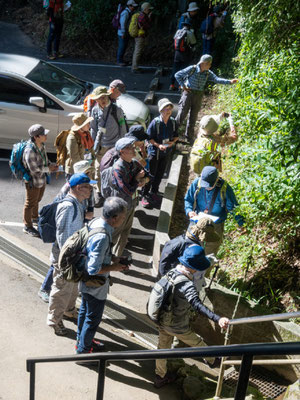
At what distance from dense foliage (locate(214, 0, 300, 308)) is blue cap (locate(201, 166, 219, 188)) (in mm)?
596

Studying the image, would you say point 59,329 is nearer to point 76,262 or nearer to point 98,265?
point 76,262

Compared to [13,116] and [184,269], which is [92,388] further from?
[13,116]

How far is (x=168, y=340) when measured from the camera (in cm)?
528

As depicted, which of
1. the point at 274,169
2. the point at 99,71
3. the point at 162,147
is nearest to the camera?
the point at 274,169

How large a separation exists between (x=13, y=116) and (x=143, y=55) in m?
8.39

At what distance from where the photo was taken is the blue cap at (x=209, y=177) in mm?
5859

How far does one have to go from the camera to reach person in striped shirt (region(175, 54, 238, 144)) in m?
10.5

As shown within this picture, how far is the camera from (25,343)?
5664 millimetres

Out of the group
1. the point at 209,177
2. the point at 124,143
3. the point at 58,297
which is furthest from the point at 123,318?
the point at 124,143

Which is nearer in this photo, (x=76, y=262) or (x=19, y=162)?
(x=76, y=262)

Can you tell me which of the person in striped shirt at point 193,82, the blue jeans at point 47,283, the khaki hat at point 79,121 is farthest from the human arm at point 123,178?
the person in striped shirt at point 193,82

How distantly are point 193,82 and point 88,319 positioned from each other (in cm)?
672

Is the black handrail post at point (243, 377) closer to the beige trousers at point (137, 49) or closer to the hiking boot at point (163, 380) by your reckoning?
the hiking boot at point (163, 380)

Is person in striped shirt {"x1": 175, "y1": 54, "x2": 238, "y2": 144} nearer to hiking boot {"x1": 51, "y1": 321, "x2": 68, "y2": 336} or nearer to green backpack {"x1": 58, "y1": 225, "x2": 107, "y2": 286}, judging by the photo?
hiking boot {"x1": 51, "y1": 321, "x2": 68, "y2": 336}
